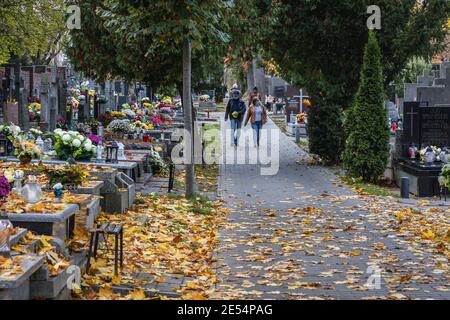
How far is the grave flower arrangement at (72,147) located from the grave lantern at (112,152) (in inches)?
17.2

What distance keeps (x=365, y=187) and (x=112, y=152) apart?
20.5 feet

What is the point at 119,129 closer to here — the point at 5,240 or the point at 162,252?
the point at 162,252

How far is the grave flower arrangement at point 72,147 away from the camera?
1667 cm

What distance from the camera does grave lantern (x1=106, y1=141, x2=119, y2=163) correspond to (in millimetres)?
17188

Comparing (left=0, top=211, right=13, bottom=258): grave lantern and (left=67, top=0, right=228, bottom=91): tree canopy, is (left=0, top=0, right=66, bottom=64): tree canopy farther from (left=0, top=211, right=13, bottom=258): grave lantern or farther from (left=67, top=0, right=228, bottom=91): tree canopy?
(left=0, top=211, right=13, bottom=258): grave lantern

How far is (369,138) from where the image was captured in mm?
21719

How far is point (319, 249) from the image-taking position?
496 inches

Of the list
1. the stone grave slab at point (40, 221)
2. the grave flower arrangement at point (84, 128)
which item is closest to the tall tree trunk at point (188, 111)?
the grave flower arrangement at point (84, 128)

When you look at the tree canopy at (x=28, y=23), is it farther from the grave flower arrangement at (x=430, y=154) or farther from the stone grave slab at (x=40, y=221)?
the stone grave slab at (x=40, y=221)

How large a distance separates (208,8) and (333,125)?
9890 mm

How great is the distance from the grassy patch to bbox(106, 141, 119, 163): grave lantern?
5.50 metres

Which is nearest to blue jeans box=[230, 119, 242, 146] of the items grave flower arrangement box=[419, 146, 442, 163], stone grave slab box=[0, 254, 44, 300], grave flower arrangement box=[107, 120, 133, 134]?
grave flower arrangement box=[107, 120, 133, 134]
